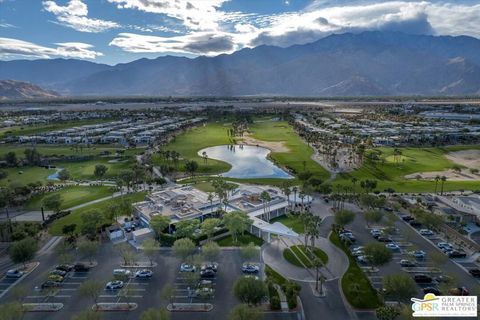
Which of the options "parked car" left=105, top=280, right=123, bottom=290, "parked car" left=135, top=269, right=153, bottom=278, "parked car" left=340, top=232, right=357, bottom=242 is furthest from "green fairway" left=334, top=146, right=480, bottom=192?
"parked car" left=105, top=280, right=123, bottom=290

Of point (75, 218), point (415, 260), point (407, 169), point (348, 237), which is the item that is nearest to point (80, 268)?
point (75, 218)

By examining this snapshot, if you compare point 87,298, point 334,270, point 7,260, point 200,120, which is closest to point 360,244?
point 334,270

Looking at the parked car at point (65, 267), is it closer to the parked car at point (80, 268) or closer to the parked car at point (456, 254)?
the parked car at point (80, 268)

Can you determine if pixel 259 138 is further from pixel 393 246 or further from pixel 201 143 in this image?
pixel 393 246

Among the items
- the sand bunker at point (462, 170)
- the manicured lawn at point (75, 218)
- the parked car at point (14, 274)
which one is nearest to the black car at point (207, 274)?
the manicured lawn at point (75, 218)

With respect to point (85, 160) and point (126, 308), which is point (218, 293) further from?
point (85, 160)
